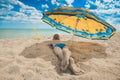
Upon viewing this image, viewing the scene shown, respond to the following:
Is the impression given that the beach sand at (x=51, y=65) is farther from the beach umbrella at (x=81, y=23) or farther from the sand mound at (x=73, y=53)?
the beach umbrella at (x=81, y=23)

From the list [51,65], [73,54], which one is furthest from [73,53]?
[51,65]

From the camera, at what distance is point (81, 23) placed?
14.5ft

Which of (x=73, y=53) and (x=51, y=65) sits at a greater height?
(x=73, y=53)

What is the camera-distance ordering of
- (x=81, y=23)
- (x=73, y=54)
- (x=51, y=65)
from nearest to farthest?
(x=51, y=65), (x=81, y=23), (x=73, y=54)


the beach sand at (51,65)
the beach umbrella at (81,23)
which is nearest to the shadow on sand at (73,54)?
the beach sand at (51,65)

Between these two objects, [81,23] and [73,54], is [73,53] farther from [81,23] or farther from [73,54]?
[81,23]

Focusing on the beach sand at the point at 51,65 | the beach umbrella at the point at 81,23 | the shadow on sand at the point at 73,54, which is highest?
the beach umbrella at the point at 81,23

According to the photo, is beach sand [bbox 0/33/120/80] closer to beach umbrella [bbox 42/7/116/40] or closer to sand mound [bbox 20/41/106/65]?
sand mound [bbox 20/41/106/65]

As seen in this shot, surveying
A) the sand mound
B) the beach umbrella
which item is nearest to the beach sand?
the sand mound

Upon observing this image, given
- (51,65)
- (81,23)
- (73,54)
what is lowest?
(51,65)

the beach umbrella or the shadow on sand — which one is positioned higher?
the beach umbrella

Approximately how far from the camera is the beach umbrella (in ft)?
13.7

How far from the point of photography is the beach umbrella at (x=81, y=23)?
13.7ft

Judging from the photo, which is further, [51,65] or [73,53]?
[73,53]
